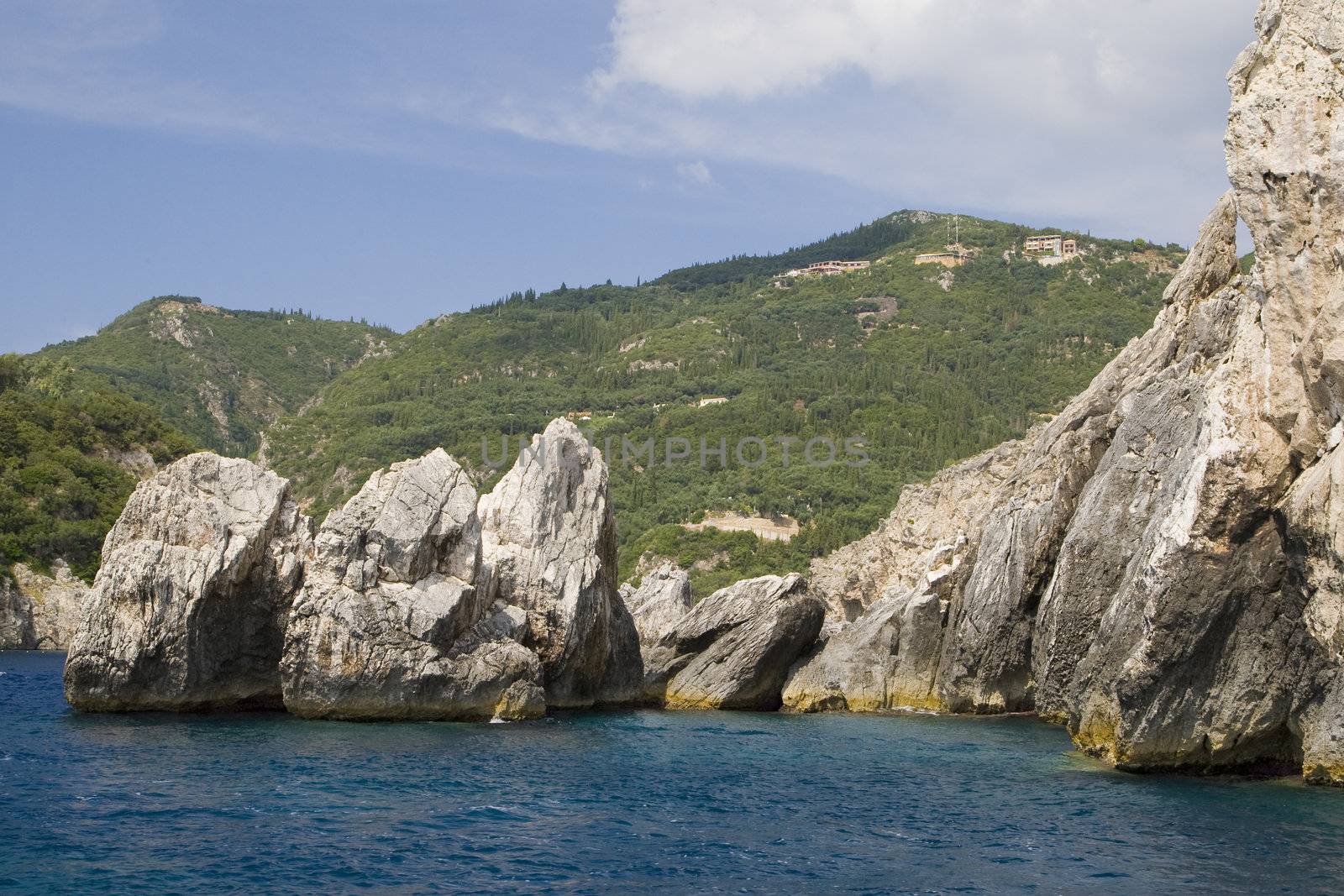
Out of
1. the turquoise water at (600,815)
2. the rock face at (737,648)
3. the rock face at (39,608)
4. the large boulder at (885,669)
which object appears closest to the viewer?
the turquoise water at (600,815)

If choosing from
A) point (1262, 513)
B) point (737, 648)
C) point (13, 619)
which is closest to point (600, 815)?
point (1262, 513)

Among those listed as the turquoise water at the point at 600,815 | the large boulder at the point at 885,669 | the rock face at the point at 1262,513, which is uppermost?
the rock face at the point at 1262,513

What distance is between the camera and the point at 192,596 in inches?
1569

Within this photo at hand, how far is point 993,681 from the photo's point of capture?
48.9 meters

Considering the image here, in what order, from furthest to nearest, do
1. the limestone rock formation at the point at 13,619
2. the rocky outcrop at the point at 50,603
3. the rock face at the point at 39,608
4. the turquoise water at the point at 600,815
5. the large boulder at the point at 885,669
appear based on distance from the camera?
the rocky outcrop at the point at 50,603, the rock face at the point at 39,608, the limestone rock formation at the point at 13,619, the large boulder at the point at 885,669, the turquoise water at the point at 600,815

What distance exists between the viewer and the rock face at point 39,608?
250ft

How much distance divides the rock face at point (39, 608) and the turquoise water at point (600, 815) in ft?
138

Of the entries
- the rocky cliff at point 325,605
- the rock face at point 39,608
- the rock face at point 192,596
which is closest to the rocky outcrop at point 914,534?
the rocky cliff at point 325,605

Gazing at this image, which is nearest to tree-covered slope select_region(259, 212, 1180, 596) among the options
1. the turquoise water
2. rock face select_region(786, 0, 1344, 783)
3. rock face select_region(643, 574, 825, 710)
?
rock face select_region(643, 574, 825, 710)

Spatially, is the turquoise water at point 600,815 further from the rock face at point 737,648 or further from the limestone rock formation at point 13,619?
the limestone rock formation at point 13,619

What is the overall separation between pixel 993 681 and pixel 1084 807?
69.4 ft

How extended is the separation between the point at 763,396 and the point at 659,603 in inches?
3656

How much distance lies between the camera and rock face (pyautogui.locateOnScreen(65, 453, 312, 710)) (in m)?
39.6

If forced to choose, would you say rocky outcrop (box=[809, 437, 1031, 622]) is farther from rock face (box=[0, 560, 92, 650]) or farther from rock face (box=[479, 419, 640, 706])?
rock face (box=[0, 560, 92, 650])
